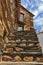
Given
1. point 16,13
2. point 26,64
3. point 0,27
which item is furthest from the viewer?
point 16,13

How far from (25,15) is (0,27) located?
17787mm

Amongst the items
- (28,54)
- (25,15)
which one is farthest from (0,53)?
(25,15)

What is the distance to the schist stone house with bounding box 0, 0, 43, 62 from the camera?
353cm

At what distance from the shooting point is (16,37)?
5.94 meters

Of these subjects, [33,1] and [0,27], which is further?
[33,1]

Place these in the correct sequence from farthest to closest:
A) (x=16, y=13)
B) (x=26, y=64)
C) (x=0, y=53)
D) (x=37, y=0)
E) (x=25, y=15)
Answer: (x=25, y=15) < (x=37, y=0) < (x=16, y=13) < (x=0, y=53) < (x=26, y=64)

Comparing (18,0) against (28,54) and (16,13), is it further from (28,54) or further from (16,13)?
(28,54)

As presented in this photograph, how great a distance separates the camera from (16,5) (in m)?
9.14

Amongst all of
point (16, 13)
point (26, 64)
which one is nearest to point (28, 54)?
point (26, 64)

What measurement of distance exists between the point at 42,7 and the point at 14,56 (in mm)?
13361

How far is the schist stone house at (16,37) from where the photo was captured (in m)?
3.53

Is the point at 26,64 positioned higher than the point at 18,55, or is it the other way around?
A: the point at 26,64

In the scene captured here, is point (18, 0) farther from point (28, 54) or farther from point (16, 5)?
point (28, 54)

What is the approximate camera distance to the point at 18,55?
357cm
